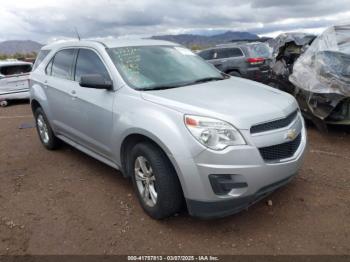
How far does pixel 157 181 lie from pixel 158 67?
1492 millimetres

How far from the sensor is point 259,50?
11070 millimetres

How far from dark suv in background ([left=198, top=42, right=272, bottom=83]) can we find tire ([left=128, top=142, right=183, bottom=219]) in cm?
724

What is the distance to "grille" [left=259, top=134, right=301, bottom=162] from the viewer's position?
3006 millimetres

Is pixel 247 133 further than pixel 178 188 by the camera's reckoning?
No

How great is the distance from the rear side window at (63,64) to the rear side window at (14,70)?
7438 mm

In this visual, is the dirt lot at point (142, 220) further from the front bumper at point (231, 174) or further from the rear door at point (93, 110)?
the rear door at point (93, 110)

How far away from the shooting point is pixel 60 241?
3281 mm

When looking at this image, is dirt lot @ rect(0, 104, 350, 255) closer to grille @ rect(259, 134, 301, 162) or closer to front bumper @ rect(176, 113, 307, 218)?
front bumper @ rect(176, 113, 307, 218)

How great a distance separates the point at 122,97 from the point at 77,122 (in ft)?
3.61

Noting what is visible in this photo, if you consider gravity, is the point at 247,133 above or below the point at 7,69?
above

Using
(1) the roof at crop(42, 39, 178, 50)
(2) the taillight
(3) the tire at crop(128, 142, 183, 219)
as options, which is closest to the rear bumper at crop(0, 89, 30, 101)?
(2) the taillight

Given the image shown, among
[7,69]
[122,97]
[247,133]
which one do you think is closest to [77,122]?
[122,97]

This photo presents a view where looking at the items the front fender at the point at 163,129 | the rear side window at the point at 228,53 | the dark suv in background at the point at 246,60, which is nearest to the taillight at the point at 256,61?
the dark suv in background at the point at 246,60

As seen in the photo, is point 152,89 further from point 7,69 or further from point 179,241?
point 7,69
